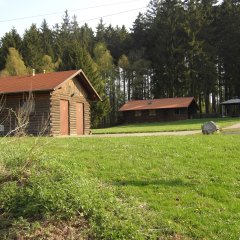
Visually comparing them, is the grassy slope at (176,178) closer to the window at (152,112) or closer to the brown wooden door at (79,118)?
the brown wooden door at (79,118)

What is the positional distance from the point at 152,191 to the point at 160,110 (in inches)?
1936

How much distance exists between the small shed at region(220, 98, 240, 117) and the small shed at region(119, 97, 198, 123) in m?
4.20

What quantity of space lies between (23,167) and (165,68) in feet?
189

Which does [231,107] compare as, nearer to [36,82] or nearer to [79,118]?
[79,118]

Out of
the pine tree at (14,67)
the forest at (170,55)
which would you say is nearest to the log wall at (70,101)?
the pine tree at (14,67)

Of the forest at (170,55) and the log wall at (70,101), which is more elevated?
the forest at (170,55)

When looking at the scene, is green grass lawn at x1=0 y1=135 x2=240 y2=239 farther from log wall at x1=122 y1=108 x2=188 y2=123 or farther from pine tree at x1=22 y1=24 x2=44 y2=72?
pine tree at x1=22 y1=24 x2=44 y2=72

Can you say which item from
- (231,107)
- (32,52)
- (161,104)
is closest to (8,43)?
(32,52)

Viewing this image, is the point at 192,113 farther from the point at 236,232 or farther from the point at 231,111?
the point at 236,232

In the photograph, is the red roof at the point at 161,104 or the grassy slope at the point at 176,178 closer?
the grassy slope at the point at 176,178

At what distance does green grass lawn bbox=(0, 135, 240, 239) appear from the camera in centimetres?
734

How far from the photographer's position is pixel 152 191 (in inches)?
357

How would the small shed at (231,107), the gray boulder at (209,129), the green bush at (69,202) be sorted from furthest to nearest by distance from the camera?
the small shed at (231,107) < the gray boulder at (209,129) < the green bush at (69,202)

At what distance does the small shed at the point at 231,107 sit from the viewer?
56444 mm
